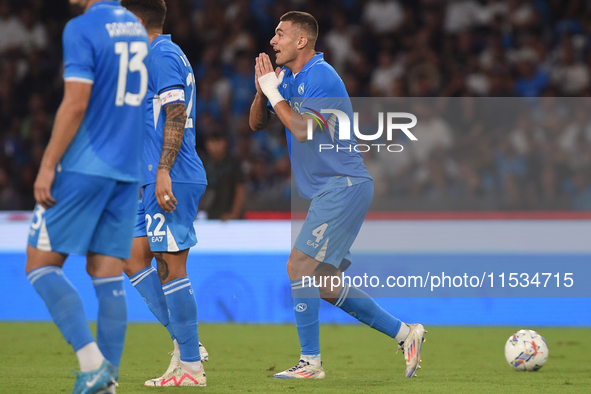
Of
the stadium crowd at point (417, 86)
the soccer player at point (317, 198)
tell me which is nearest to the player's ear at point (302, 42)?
the soccer player at point (317, 198)

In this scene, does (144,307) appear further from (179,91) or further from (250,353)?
(179,91)

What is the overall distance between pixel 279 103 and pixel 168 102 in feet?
2.59

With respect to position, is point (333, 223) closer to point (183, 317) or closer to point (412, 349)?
point (412, 349)

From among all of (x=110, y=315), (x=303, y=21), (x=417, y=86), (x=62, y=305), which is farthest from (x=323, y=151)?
Answer: (x=417, y=86)

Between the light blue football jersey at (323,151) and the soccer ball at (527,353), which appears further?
the soccer ball at (527,353)

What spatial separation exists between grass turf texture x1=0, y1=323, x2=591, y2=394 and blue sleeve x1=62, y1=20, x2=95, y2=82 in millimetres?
1789

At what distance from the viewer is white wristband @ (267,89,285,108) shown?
476 cm

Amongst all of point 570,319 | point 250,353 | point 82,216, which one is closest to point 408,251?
point 570,319

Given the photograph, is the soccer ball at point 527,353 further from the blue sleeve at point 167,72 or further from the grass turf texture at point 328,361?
the blue sleeve at point 167,72

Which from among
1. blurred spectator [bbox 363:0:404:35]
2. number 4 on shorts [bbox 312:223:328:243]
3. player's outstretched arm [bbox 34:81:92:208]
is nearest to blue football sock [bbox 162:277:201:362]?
number 4 on shorts [bbox 312:223:328:243]

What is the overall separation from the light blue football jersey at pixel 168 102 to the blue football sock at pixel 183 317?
64cm

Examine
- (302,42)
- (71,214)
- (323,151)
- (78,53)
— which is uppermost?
(302,42)

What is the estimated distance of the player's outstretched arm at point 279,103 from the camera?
4.61m

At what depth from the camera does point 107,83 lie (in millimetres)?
3326
